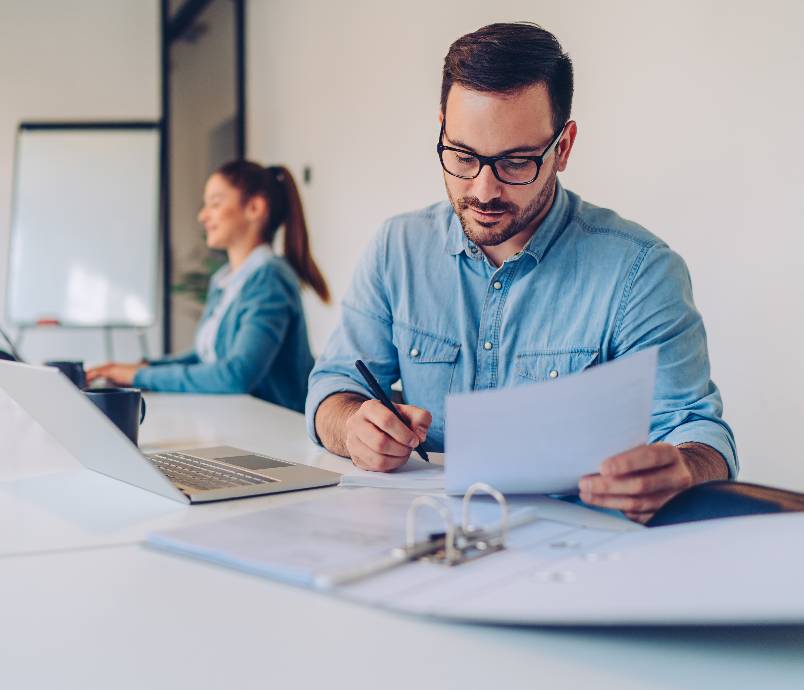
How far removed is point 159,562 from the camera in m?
0.74

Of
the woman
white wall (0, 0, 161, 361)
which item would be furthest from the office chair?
white wall (0, 0, 161, 361)

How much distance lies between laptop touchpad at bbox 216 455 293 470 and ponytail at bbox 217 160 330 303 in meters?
1.51

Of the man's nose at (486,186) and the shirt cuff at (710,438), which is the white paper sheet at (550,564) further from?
the man's nose at (486,186)

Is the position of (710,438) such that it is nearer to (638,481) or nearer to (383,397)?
(638,481)

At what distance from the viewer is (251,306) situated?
2.47m

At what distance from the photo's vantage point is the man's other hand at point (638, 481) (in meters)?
0.87

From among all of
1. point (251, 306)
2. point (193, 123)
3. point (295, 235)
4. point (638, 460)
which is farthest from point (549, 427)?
point (193, 123)

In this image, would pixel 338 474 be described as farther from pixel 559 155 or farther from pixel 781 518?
pixel 559 155

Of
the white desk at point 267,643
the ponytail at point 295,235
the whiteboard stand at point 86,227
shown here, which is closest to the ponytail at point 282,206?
the ponytail at point 295,235

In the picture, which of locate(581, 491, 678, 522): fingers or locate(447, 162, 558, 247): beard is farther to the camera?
locate(447, 162, 558, 247): beard

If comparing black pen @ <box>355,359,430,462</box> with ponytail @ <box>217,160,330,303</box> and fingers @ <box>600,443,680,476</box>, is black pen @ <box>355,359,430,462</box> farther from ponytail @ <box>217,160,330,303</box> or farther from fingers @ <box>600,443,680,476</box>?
ponytail @ <box>217,160,330,303</box>

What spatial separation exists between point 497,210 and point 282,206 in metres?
1.57

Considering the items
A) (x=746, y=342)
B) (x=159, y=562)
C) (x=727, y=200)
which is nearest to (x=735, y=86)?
(x=727, y=200)

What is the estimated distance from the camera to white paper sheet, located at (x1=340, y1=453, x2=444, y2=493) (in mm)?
1012
